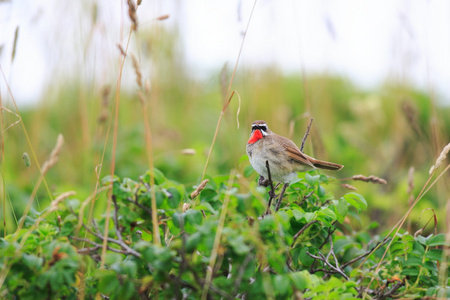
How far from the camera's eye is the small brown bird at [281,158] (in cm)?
297

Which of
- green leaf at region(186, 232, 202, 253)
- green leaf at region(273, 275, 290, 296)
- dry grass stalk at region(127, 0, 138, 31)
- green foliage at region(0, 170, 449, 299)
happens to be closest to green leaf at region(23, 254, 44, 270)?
green foliage at region(0, 170, 449, 299)

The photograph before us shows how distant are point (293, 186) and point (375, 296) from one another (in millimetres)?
613

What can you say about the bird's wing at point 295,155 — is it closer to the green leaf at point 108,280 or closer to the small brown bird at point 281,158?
the small brown bird at point 281,158

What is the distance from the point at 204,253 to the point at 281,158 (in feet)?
3.27

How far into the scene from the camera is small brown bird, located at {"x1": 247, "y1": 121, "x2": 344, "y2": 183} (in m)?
2.97

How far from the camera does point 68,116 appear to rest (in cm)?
625

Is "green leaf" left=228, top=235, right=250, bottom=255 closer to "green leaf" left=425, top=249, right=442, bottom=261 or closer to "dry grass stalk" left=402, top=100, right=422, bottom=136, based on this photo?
"green leaf" left=425, top=249, right=442, bottom=261

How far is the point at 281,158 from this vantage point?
9.90 ft

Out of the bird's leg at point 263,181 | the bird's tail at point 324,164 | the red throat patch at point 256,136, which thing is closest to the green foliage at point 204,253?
the bird's leg at point 263,181

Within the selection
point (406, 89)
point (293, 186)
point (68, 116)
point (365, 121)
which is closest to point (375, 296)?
point (293, 186)

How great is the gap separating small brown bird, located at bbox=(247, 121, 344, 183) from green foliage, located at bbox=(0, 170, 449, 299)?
375mm

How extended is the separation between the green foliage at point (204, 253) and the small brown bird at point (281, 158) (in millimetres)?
375

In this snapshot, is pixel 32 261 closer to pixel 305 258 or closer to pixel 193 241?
pixel 193 241

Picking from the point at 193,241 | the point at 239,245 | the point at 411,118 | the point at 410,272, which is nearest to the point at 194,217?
the point at 193,241
